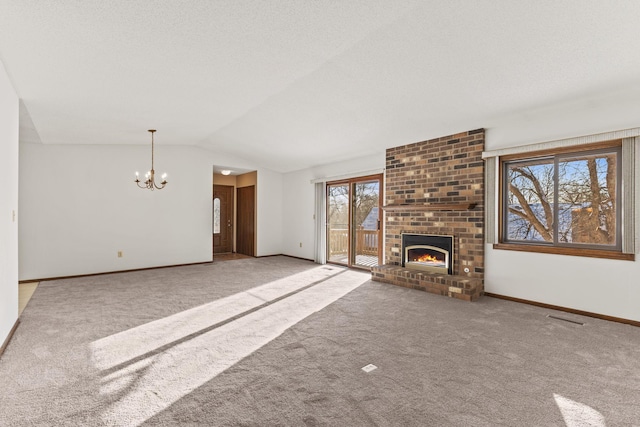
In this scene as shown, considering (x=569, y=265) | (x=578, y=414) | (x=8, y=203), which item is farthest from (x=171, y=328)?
(x=569, y=265)

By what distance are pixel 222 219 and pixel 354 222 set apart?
4.28 metres

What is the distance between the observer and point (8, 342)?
2.85m

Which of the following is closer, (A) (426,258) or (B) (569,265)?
(B) (569,265)

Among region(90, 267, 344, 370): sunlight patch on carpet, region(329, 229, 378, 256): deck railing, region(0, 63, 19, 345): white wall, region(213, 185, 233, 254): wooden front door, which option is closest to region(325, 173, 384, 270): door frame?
region(329, 229, 378, 256): deck railing

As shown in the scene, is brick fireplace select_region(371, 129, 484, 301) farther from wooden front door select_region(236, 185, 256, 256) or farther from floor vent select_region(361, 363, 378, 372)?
wooden front door select_region(236, 185, 256, 256)

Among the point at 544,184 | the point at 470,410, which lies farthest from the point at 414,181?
the point at 470,410

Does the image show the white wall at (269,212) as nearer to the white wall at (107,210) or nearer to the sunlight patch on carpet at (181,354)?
the white wall at (107,210)

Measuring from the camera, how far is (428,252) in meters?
5.29

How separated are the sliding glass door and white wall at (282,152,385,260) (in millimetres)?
395

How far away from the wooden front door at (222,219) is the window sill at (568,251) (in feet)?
23.1

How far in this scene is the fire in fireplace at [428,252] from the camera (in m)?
4.99

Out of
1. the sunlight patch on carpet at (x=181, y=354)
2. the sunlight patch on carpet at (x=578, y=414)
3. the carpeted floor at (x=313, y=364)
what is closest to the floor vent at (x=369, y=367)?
the carpeted floor at (x=313, y=364)

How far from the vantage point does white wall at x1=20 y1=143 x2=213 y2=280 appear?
18.2ft

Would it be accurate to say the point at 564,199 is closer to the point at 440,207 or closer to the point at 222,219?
the point at 440,207
